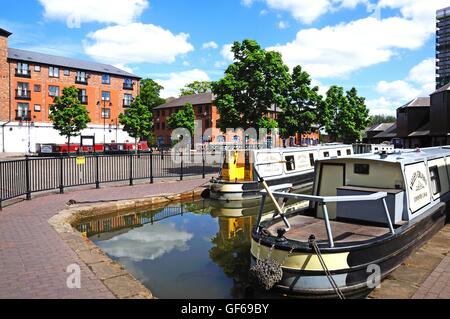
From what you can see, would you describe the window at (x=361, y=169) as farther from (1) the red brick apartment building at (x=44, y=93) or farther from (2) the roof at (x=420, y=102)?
(1) the red brick apartment building at (x=44, y=93)

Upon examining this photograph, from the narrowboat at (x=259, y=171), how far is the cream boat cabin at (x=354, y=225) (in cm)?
554

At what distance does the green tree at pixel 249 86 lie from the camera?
23.3m

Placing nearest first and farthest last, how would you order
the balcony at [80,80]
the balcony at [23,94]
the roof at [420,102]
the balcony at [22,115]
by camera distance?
A: the roof at [420,102]
the balcony at [22,115]
the balcony at [23,94]
the balcony at [80,80]

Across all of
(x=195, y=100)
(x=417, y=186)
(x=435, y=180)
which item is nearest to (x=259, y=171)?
(x=435, y=180)

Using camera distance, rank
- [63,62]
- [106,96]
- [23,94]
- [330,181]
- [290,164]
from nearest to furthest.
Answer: [330,181]
[290,164]
[23,94]
[63,62]
[106,96]

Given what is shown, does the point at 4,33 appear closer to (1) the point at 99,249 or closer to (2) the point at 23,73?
(2) the point at 23,73

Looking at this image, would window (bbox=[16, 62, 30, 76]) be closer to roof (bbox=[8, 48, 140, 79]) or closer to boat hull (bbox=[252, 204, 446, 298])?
roof (bbox=[8, 48, 140, 79])

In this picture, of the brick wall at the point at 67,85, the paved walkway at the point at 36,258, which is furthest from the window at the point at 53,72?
the paved walkway at the point at 36,258

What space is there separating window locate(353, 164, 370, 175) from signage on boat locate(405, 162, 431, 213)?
2.47 feet

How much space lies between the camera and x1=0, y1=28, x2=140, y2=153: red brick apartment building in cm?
5050

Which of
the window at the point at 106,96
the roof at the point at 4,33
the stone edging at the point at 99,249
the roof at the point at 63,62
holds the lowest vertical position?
the stone edging at the point at 99,249

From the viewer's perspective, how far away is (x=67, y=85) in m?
55.7

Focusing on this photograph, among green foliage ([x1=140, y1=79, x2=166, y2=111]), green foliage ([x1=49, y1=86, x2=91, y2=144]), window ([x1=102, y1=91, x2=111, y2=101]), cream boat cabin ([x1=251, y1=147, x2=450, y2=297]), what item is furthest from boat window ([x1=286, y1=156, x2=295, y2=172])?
green foliage ([x1=140, y1=79, x2=166, y2=111])

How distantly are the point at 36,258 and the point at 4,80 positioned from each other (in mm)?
53235
